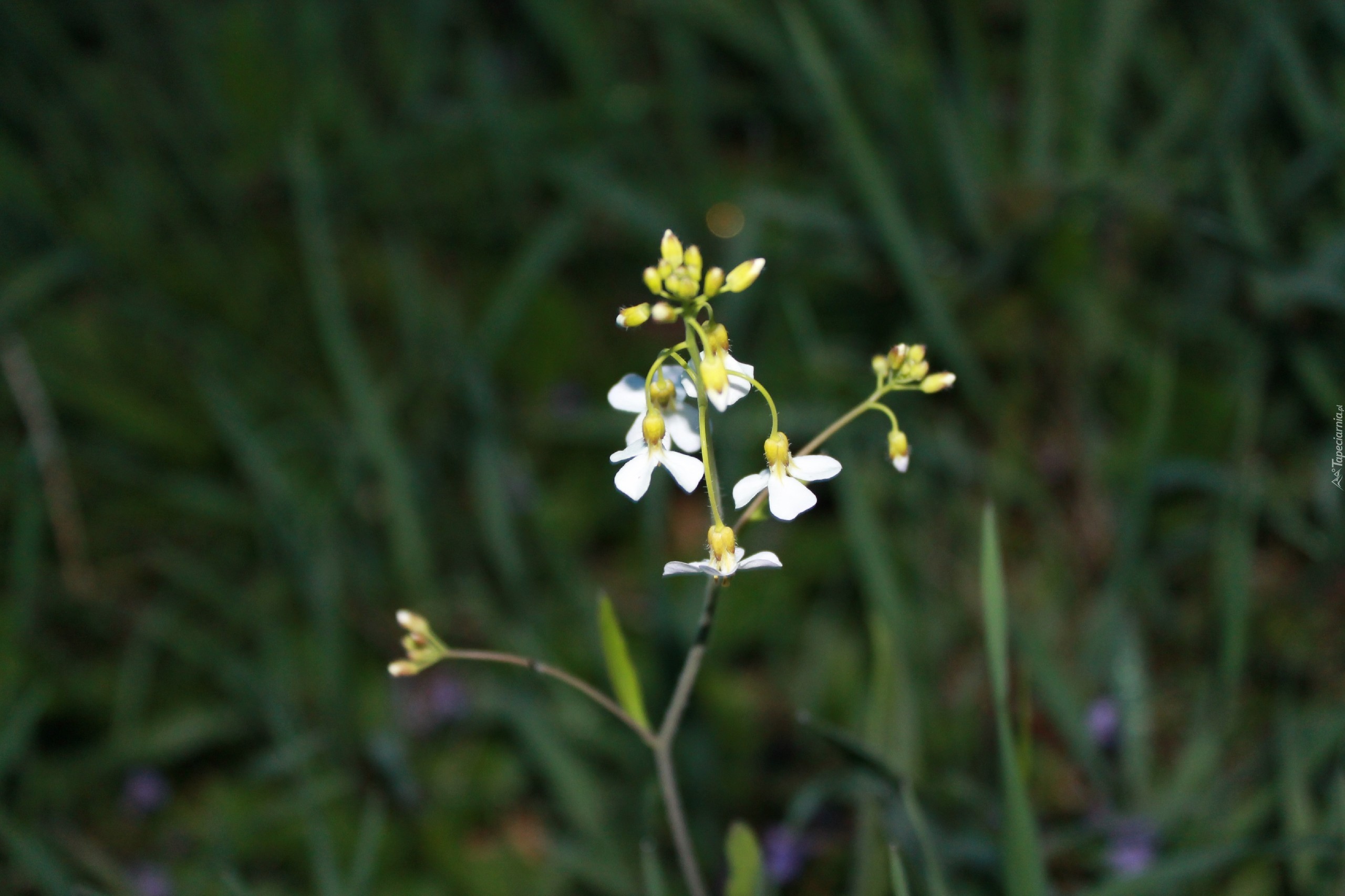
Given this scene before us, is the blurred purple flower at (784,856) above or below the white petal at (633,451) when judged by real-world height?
below

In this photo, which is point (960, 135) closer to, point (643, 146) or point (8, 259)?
point (643, 146)

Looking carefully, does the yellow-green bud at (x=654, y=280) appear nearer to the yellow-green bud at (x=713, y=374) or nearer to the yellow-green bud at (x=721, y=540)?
the yellow-green bud at (x=713, y=374)

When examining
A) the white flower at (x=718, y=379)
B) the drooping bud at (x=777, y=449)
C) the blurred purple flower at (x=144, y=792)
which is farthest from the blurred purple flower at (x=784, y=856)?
the blurred purple flower at (x=144, y=792)

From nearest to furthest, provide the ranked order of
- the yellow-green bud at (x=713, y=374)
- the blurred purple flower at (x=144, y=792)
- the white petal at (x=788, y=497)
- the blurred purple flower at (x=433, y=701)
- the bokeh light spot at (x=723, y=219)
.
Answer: the yellow-green bud at (x=713, y=374)
the white petal at (x=788, y=497)
the blurred purple flower at (x=144, y=792)
the blurred purple flower at (x=433, y=701)
the bokeh light spot at (x=723, y=219)

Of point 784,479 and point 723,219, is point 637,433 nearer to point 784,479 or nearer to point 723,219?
point 784,479

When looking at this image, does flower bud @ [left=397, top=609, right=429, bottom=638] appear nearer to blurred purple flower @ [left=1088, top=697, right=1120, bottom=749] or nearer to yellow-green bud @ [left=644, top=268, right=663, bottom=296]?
yellow-green bud @ [left=644, top=268, right=663, bottom=296]

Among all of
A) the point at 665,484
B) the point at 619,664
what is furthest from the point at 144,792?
the point at 619,664

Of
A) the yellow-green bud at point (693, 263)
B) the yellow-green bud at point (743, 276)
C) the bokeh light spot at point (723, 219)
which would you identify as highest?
the bokeh light spot at point (723, 219)
